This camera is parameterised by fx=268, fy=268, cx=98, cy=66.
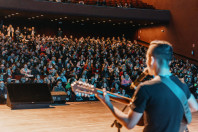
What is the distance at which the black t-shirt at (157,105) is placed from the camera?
60.1 inches

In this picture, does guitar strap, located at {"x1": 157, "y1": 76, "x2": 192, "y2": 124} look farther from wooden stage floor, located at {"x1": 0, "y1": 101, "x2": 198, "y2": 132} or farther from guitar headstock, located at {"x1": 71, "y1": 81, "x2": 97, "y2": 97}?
wooden stage floor, located at {"x1": 0, "y1": 101, "x2": 198, "y2": 132}

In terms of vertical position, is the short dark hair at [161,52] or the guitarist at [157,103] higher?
the short dark hair at [161,52]

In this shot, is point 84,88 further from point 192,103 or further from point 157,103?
point 192,103

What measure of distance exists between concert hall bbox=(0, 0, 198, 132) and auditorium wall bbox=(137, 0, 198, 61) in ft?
0.22

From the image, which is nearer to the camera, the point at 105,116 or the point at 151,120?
the point at 151,120

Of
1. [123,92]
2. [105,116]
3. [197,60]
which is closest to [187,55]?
[197,60]

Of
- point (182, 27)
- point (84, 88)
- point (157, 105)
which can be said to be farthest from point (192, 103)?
point (182, 27)

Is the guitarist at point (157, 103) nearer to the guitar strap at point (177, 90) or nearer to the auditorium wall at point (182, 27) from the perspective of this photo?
the guitar strap at point (177, 90)

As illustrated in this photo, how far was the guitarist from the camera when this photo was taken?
153 cm

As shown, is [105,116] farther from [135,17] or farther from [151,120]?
[135,17]

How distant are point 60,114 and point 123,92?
4.12 metres

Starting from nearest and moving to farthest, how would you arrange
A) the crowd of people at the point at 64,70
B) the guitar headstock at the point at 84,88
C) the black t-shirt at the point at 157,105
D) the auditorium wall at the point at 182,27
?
the black t-shirt at the point at 157,105 < the guitar headstock at the point at 84,88 < the crowd of people at the point at 64,70 < the auditorium wall at the point at 182,27

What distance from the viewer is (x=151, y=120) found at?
1.56m

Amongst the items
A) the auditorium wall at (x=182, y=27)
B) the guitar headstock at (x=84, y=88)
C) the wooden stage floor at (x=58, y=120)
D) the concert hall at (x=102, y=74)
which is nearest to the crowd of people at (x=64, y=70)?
the concert hall at (x=102, y=74)
